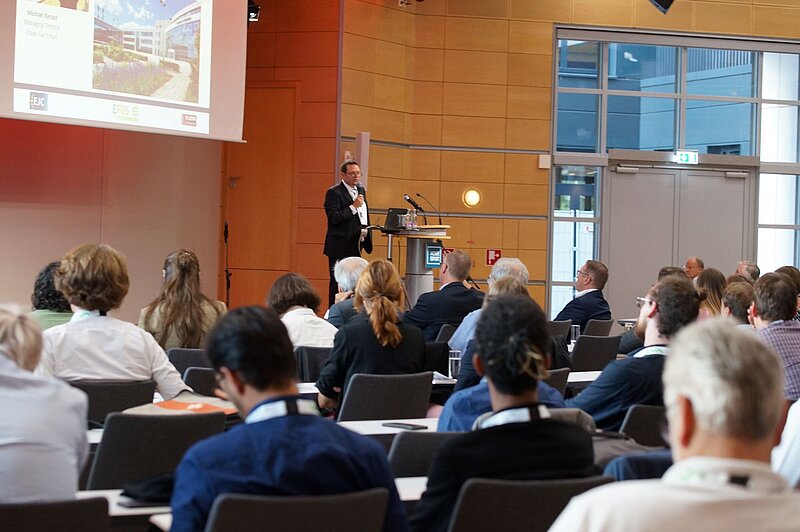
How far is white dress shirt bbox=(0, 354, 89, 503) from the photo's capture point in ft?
7.73

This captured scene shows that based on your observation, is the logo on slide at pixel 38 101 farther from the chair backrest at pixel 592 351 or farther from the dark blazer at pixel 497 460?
the dark blazer at pixel 497 460

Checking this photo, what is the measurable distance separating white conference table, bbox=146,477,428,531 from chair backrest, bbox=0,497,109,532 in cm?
17

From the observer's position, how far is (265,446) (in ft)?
6.95

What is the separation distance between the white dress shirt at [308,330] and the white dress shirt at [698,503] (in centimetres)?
428

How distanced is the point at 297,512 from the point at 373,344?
2.71 m

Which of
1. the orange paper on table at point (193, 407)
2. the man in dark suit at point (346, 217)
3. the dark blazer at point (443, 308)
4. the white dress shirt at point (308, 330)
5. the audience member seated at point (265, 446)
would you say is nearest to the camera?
the audience member seated at point (265, 446)

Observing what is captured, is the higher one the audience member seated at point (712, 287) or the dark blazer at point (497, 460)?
the audience member seated at point (712, 287)

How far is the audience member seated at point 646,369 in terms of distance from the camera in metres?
3.86

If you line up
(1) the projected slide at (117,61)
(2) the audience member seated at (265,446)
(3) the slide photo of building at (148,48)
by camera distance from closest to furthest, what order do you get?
(2) the audience member seated at (265,446) < (1) the projected slide at (117,61) < (3) the slide photo of building at (148,48)

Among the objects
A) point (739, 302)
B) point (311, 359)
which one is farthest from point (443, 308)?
point (739, 302)

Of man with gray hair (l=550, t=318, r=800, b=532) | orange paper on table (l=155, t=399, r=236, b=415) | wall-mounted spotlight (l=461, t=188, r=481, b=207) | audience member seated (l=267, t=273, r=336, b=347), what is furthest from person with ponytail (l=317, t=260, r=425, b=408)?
wall-mounted spotlight (l=461, t=188, r=481, b=207)

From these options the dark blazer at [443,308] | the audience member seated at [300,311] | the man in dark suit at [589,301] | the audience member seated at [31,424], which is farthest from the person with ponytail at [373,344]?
the man in dark suit at [589,301]

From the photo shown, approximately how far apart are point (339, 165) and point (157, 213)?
2089mm

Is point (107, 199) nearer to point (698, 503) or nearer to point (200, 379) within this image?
point (200, 379)
